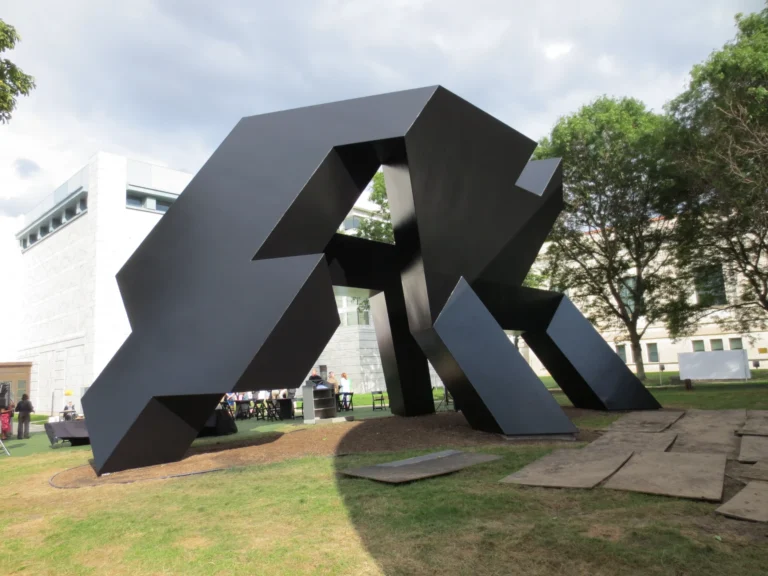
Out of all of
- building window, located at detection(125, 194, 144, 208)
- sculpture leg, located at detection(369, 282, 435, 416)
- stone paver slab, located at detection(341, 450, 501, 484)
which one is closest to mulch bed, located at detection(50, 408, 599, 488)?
stone paver slab, located at detection(341, 450, 501, 484)

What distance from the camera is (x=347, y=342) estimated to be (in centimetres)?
4128

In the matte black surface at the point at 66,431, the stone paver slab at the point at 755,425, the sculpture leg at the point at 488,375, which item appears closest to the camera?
the stone paver slab at the point at 755,425

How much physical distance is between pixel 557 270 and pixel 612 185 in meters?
4.69

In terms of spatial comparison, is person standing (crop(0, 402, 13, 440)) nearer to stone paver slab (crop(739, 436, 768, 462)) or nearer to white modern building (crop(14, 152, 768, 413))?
white modern building (crop(14, 152, 768, 413))

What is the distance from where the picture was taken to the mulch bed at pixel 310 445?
802 cm

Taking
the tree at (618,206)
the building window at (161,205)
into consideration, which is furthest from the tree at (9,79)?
the building window at (161,205)

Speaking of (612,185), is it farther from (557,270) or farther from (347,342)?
(347,342)

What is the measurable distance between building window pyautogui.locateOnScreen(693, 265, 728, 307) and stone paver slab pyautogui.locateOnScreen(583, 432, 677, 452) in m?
16.7

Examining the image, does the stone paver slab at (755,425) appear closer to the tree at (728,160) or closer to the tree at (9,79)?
the tree at (728,160)

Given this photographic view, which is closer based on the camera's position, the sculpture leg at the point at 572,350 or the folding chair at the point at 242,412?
the sculpture leg at the point at 572,350

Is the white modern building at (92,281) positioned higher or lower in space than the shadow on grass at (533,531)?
higher

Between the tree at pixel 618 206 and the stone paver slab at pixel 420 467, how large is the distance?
1896cm

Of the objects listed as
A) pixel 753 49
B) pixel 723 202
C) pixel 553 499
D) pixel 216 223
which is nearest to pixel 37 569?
pixel 553 499

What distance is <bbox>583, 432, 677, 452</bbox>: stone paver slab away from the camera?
7.38m
